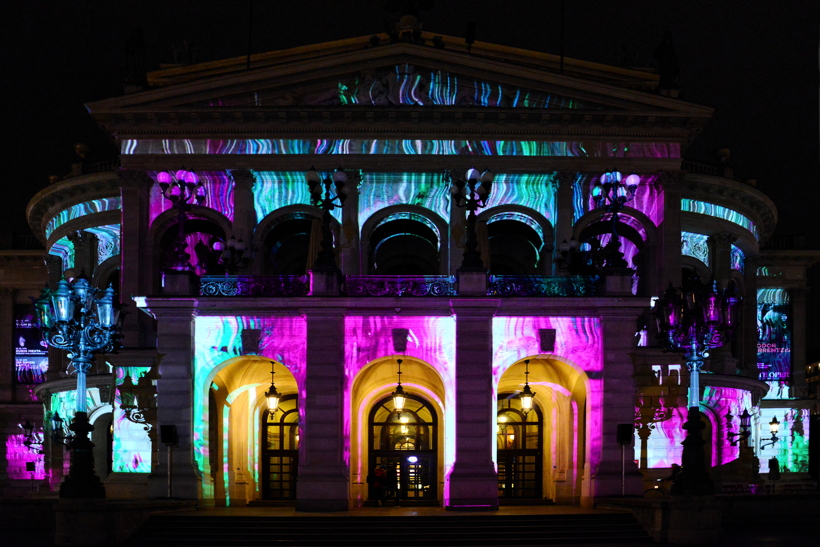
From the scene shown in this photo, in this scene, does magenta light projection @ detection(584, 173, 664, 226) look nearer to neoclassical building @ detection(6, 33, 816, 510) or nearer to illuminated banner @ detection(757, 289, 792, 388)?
neoclassical building @ detection(6, 33, 816, 510)

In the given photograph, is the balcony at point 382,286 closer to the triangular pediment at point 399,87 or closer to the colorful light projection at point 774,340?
the triangular pediment at point 399,87

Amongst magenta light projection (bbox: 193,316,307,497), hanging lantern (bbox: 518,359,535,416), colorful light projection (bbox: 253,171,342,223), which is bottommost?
hanging lantern (bbox: 518,359,535,416)

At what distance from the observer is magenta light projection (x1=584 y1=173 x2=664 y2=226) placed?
48000mm

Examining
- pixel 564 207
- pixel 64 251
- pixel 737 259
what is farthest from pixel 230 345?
pixel 737 259

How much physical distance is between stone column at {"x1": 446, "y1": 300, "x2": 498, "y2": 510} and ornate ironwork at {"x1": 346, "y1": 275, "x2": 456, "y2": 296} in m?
0.99

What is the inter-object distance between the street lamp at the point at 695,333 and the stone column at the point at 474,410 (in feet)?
22.2

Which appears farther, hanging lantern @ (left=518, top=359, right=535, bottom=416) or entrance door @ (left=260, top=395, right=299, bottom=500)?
entrance door @ (left=260, top=395, right=299, bottom=500)

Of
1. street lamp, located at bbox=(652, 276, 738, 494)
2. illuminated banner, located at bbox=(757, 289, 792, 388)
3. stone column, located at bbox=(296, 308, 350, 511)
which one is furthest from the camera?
illuminated banner, located at bbox=(757, 289, 792, 388)

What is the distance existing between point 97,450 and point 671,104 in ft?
91.6

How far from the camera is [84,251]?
183 ft

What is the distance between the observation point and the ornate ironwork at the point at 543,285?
36.3 m

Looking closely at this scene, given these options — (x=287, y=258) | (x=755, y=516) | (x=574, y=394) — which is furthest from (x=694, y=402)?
(x=287, y=258)

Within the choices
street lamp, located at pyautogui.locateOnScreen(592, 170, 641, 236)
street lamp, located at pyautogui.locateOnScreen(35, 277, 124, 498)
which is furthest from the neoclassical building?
street lamp, located at pyautogui.locateOnScreen(35, 277, 124, 498)

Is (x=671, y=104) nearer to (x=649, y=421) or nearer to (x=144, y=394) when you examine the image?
(x=649, y=421)
